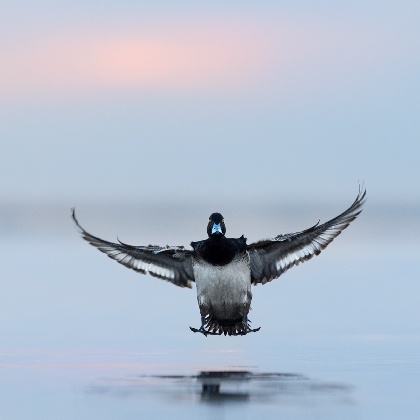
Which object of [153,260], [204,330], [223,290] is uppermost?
[153,260]

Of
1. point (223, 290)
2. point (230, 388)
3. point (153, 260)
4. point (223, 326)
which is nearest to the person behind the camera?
point (230, 388)

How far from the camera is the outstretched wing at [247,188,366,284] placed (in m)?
12.3

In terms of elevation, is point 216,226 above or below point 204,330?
above

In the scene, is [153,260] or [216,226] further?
[153,260]

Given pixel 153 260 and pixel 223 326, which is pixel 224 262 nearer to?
pixel 223 326

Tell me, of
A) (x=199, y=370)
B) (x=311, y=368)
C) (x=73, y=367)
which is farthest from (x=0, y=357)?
(x=311, y=368)

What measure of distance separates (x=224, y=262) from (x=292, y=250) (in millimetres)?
852

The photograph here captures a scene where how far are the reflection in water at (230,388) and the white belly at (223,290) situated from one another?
1383 millimetres

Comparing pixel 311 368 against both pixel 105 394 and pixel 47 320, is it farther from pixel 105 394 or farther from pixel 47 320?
pixel 47 320

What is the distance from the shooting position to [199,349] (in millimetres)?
11836

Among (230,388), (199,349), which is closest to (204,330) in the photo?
(199,349)

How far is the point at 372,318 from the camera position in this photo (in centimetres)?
1377

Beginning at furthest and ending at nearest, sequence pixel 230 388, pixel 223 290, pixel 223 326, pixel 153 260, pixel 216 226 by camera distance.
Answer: pixel 153 260 < pixel 216 226 < pixel 223 326 < pixel 223 290 < pixel 230 388

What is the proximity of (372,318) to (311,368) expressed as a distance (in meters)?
3.20
